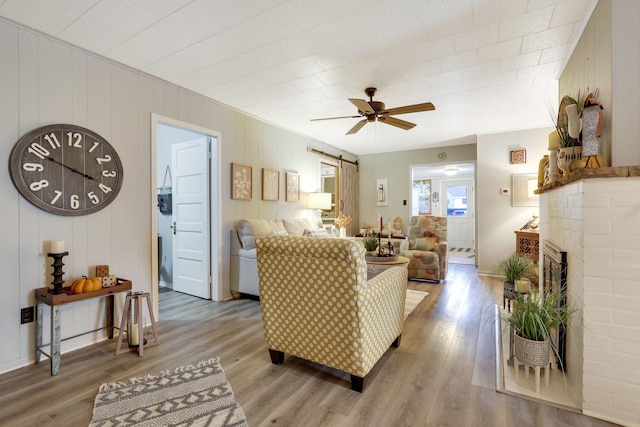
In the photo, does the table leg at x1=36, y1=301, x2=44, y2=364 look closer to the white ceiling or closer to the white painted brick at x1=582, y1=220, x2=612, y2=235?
the white ceiling

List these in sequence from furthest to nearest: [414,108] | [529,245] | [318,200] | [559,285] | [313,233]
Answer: [318,200] < [313,233] < [529,245] < [414,108] < [559,285]

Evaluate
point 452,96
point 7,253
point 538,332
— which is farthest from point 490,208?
point 7,253

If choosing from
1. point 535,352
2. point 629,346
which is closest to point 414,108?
point 535,352

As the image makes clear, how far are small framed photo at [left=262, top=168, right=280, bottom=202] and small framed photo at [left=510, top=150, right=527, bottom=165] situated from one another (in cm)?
395

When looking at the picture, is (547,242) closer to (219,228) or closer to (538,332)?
(538,332)

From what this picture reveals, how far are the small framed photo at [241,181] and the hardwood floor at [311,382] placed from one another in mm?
1667

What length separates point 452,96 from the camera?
3648 mm

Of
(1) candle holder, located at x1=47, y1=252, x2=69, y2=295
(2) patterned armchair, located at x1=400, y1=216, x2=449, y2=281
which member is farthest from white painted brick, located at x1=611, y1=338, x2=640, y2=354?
(1) candle holder, located at x1=47, y1=252, x2=69, y2=295

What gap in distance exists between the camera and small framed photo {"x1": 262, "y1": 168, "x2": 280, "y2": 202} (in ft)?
14.9

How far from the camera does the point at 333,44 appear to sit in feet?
8.16

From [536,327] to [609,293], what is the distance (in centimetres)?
44

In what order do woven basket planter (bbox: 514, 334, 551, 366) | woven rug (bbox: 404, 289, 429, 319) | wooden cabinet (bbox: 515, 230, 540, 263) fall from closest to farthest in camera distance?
woven basket planter (bbox: 514, 334, 551, 366) → woven rug (bbox: 404, 289, 429, 319) → wooden cabinet (bbox: 515, 230, 540, 263)

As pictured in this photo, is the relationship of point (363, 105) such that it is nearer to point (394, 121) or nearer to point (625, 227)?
point (394, 121)

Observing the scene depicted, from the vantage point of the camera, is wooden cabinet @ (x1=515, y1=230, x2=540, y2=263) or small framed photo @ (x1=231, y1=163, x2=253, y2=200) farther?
wooden cabinet @ (x1=515, y1=230, x2=540, y2=263)
